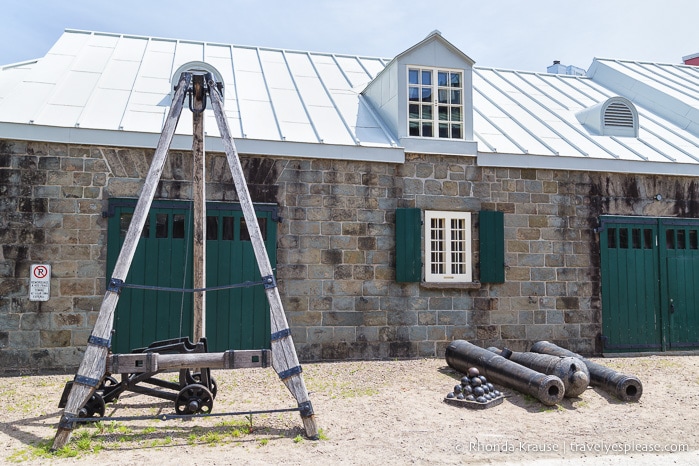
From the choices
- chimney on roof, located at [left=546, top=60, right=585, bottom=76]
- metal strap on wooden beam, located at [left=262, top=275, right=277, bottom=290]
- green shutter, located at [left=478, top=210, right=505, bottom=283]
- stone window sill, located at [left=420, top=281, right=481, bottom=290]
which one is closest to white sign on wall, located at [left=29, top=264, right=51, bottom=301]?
metal strap on wooden beam, located at [left=262, top=275, right=277, bottom=290]

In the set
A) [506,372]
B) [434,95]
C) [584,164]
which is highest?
[434,95]

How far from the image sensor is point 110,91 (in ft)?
31.8

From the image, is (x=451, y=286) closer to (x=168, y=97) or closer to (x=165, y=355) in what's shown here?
(x=165, y=355)

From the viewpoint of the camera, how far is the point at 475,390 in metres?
6.61

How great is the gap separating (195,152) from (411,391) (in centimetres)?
382

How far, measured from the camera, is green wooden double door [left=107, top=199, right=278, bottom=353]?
8.38m

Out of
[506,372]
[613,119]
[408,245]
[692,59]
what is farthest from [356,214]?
[692,59]

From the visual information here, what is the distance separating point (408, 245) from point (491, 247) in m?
1.43

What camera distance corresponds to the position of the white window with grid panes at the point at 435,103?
32.3 feet

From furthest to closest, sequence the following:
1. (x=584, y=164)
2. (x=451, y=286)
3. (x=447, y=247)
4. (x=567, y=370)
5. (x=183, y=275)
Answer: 1. (x=584, y=164)
2. (x=447, y=247)
3. (x=451, y=286)
4. (x=183, y=275)
5. (x=567, y=370)

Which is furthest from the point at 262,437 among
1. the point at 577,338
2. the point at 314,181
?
the point at 577,338

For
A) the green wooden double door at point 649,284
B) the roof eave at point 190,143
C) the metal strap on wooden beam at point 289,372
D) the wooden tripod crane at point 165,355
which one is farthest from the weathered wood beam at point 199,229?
the green wooden double door at point 649,284

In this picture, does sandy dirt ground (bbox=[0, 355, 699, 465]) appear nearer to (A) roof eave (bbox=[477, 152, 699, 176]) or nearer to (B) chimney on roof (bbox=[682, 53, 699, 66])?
(A) roof eave (bbox=[477, 152, 699, 176])

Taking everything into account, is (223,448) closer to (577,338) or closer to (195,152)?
(195,152)
